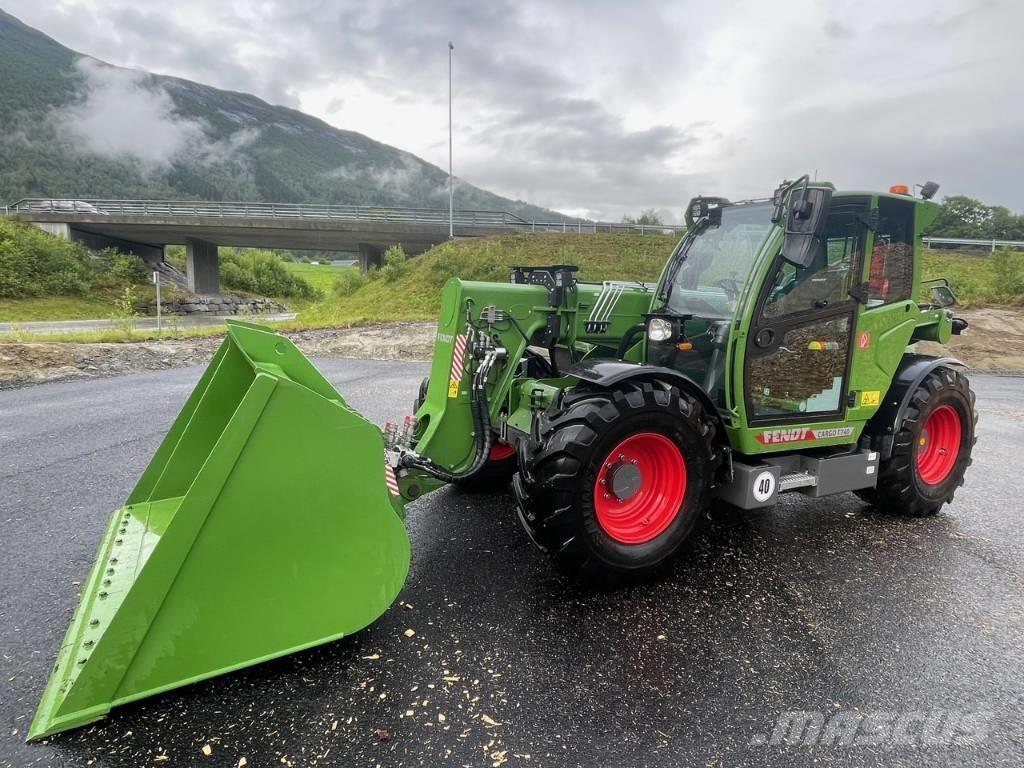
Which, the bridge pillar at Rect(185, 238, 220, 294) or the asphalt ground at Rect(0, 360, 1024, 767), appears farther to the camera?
the bridge pillar at Rect(185, 238, 220, 294)

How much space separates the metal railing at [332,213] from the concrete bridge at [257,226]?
0.05 meters

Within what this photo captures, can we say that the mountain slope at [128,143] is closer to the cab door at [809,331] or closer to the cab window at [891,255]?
the cab window at [891,255]

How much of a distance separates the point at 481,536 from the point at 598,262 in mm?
23825

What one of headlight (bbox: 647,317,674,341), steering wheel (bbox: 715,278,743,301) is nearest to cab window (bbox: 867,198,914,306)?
steering wheel (bbox: 715,278,743,301)

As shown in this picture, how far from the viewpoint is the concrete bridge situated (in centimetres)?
3134

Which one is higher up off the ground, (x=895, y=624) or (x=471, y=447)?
(x=471, y=447)

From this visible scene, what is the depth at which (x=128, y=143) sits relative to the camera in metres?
133

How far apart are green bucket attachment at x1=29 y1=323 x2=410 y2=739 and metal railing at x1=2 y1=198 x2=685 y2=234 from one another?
2932cm

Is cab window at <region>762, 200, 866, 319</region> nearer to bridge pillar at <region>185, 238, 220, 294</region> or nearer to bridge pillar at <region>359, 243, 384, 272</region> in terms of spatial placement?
bridge pillar at <region>359, 243, 384, 272</region>

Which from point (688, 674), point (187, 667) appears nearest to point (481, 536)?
point (688, 674)

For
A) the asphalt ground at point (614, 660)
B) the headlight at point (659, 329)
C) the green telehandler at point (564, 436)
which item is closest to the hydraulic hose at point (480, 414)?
the green telehandler at point (564, 436)

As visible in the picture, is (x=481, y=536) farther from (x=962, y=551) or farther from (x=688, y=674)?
(x=962, y=551)

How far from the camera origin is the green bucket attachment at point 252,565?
2.08 meters

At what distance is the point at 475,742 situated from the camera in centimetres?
212
